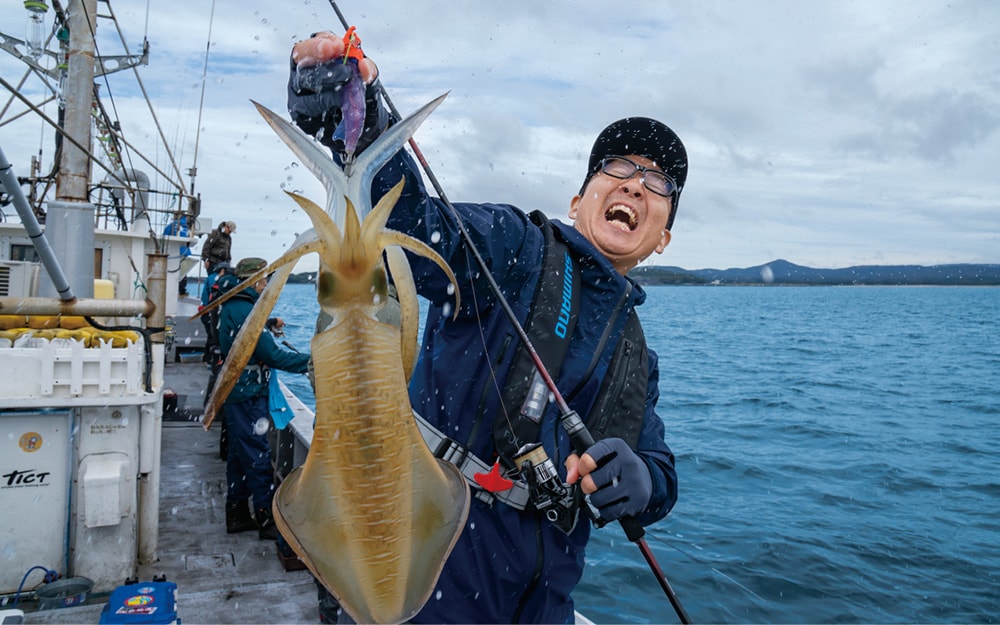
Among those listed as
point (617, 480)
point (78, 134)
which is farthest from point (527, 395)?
point (78, 134)

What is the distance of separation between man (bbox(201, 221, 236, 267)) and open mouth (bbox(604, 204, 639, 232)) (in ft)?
14.6

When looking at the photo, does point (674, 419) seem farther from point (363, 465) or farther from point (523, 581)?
point (363, 465)

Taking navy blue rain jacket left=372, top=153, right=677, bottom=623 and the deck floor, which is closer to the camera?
navy blue rain jacket left=372, top=153, right=677, bottom=623

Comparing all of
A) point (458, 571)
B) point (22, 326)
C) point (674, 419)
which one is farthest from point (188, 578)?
point (674, 419)

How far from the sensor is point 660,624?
8086 millimetres

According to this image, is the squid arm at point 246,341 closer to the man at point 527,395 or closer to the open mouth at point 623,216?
the man at point 527,395

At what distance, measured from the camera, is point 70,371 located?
4.91m

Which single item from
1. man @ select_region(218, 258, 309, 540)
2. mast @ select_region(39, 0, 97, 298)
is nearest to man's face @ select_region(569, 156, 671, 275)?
man @ select_region(218, 258, 309, 540)

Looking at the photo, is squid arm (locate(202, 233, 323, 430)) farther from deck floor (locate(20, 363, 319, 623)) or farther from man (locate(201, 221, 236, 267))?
man (locate(201, 221, 236, 267))

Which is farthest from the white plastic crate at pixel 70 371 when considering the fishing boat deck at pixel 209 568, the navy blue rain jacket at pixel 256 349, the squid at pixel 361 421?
the squid at pixel 361 421

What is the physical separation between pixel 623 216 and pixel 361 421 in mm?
2082

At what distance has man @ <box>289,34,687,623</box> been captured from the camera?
97.4 inches

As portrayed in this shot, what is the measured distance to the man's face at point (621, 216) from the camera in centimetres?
313

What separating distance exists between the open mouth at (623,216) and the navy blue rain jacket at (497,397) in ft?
1.28
